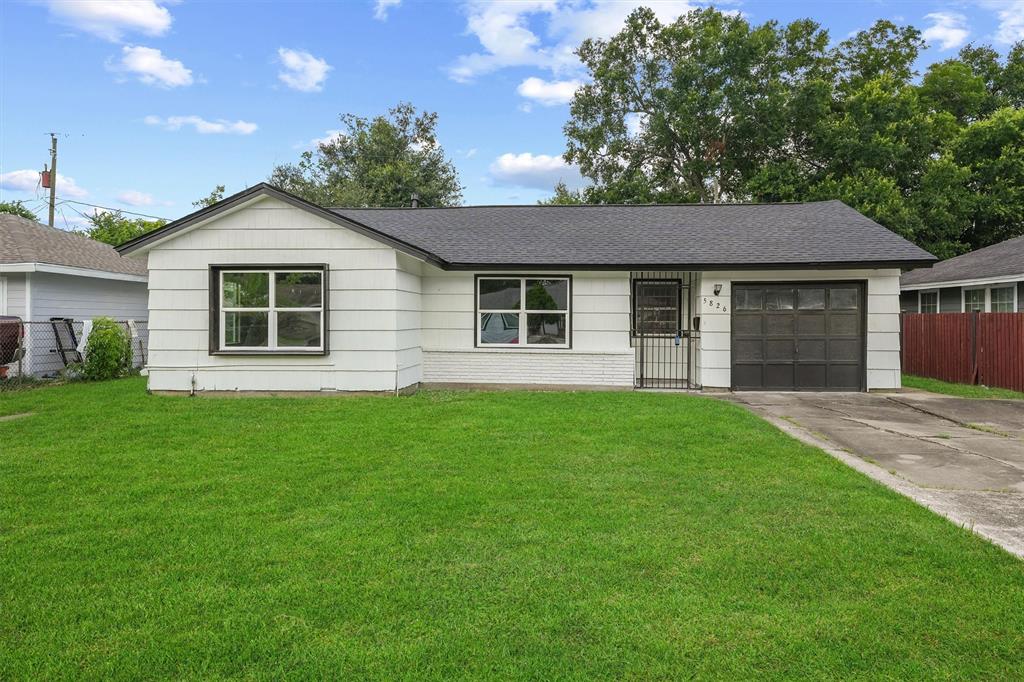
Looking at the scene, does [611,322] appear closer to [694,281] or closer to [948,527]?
[694,281]

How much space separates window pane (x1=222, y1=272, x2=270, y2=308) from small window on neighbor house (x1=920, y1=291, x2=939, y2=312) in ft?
58.8

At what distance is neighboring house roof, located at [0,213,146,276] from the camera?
43.9 ft

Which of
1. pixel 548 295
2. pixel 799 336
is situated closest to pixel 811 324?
pixel 799 336

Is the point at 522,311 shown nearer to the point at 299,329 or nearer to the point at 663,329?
the point at 663,329

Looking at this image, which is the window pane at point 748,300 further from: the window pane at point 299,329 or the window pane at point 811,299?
the window pane at point 299,329

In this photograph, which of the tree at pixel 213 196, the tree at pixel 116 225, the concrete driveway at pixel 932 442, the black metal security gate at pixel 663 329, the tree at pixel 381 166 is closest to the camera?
the concrete driveway at pixel 932 442

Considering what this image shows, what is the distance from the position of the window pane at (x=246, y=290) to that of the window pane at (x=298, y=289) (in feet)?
0.58

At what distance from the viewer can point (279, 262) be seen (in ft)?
33.3

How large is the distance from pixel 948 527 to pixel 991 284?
13.9 m

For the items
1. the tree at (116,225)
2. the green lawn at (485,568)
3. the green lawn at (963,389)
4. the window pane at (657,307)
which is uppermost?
the tree at (116,225)

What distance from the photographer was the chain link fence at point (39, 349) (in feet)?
40.1

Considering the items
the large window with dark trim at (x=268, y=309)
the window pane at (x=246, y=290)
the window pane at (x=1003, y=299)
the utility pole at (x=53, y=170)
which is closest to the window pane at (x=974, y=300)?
the window pane at (x=1003, y=299)

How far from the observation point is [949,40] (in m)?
27.7

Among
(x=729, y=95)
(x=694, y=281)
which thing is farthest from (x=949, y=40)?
(x=694, y=281)
